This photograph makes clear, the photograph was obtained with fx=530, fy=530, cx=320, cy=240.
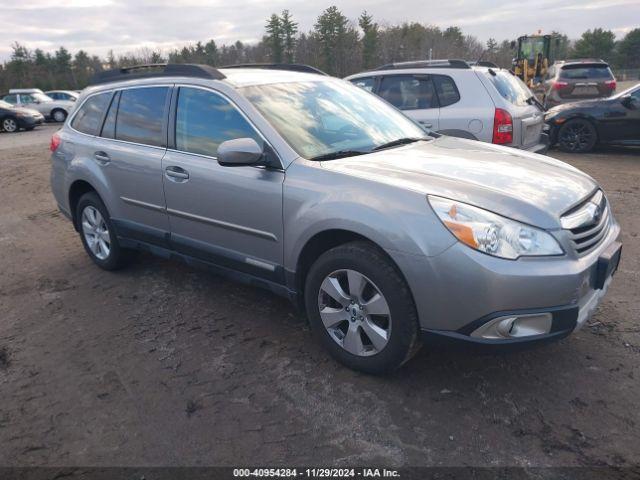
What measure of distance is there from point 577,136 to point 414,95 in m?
4.80

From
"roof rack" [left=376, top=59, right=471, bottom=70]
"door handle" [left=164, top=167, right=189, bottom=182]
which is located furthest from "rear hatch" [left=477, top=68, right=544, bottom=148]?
"door handle" [left=164, top=167, right=189, bottom=182]

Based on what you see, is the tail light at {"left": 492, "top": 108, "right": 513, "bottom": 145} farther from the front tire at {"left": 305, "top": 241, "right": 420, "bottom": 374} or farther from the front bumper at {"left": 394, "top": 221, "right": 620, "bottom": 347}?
the front tire at {"left": 305, "top": 241, "right": 420, "bottom": 374}

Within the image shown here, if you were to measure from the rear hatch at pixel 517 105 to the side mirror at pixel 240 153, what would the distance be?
15.0 ft

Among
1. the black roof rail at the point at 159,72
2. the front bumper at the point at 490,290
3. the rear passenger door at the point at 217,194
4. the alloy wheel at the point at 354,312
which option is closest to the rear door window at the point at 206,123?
the rear passenger door at the point at 217,194

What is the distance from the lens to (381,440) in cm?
262

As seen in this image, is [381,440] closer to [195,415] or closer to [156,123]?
[195,415]

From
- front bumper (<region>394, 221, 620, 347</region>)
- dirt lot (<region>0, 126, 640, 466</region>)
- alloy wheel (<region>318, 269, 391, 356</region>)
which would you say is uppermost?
front bumper (<region>394, 221, 620, 347</region>)

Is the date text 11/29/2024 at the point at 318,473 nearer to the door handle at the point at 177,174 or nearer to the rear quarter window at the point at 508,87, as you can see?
the door handle at the point at 177,174

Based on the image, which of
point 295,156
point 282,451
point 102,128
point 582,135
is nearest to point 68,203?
point 102,128

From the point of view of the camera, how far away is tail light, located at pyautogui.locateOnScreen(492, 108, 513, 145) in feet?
22.2

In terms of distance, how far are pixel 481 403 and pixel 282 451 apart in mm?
1108

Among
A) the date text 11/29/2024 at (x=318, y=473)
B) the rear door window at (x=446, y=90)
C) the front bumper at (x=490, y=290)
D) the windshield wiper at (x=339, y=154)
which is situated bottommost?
the date text 11/29/2024 at (x=318, y=473)

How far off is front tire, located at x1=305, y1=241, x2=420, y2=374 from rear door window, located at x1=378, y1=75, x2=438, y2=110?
4919mm

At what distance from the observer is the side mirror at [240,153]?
10.7 ft
